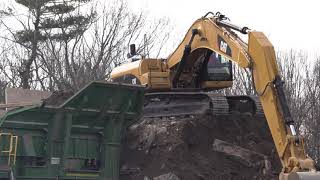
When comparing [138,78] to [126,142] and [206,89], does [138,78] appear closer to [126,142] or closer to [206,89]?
[206,89]

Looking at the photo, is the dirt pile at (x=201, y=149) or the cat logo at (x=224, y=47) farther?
the dirt pile at (x=201, y=149)

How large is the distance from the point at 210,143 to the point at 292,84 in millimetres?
20930

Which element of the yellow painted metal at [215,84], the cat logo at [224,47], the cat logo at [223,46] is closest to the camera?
the cat logo at [224,47]

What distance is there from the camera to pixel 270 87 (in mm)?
8656

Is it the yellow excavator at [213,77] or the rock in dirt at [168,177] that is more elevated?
the yellow excavator at [213,77]

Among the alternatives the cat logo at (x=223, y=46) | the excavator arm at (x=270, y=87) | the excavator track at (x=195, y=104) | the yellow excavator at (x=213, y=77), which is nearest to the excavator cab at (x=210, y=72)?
the yellow excavator at (x=213, y=77)

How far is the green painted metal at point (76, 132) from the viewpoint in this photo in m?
9.02

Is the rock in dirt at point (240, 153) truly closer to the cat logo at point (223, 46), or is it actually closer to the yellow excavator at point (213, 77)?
the yellow excavator at point (213, 77)

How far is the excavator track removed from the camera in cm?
1233

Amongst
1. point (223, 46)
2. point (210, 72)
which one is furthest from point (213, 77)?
point (223, 46)

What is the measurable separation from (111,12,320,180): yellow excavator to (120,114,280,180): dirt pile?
1.44ft

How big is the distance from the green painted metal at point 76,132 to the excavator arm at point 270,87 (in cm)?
179

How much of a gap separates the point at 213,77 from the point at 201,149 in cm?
237

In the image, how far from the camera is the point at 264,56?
8773 mm
